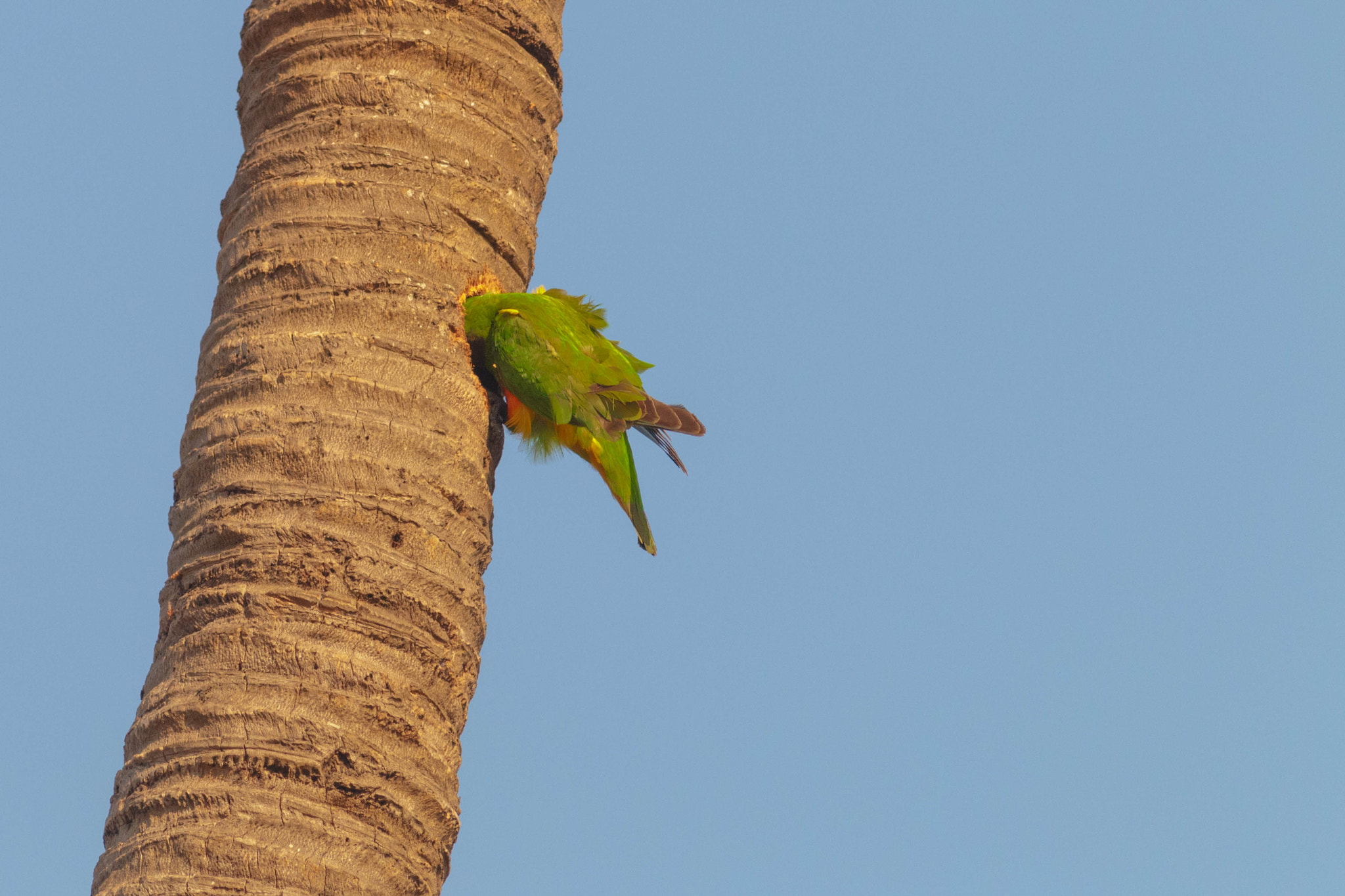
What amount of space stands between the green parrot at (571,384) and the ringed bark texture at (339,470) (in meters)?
0.12

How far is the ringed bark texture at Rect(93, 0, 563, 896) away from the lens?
3.11 meters

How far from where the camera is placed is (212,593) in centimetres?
335

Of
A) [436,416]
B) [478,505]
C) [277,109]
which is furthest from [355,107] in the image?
[478,505]

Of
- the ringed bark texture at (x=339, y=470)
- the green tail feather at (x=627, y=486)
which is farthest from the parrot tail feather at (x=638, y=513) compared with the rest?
the ringed bark texture at (x=339, y=470)

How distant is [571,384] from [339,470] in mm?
1078

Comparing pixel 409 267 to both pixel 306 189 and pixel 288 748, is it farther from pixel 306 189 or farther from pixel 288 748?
pixel 288 748

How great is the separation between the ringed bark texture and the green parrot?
12cm

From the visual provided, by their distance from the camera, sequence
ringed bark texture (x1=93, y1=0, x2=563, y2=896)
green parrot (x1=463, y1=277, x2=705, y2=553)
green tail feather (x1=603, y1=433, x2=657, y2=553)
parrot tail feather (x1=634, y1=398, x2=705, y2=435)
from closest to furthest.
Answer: ringed bark texture (x1=93, y1=0, x2=563, y2=896)
green parrot (x1=463, y1=277, x2=705, y2=553)
parrot tail feather (x1=634, y1=398, x2=705, y2=435)
green tail feather (x1=603, y1=433, x2=657, y2=553)

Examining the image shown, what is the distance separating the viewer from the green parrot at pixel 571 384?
4039 millimetres

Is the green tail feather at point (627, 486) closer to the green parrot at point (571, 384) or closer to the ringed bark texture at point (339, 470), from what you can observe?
the green parrot at point (571, 384)

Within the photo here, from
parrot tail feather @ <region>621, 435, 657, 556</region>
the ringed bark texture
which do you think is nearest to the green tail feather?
parrot tail feather @ <region>621, 435, 657, 556</region>

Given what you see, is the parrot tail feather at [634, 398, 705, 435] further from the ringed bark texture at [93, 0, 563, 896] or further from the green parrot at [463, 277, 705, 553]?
the ringed bark texture at [93, 0, 563, 896]

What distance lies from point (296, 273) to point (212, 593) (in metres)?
0.96

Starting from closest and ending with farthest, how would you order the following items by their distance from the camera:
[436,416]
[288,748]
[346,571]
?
[288,748]
[346,571]
[436,416]
